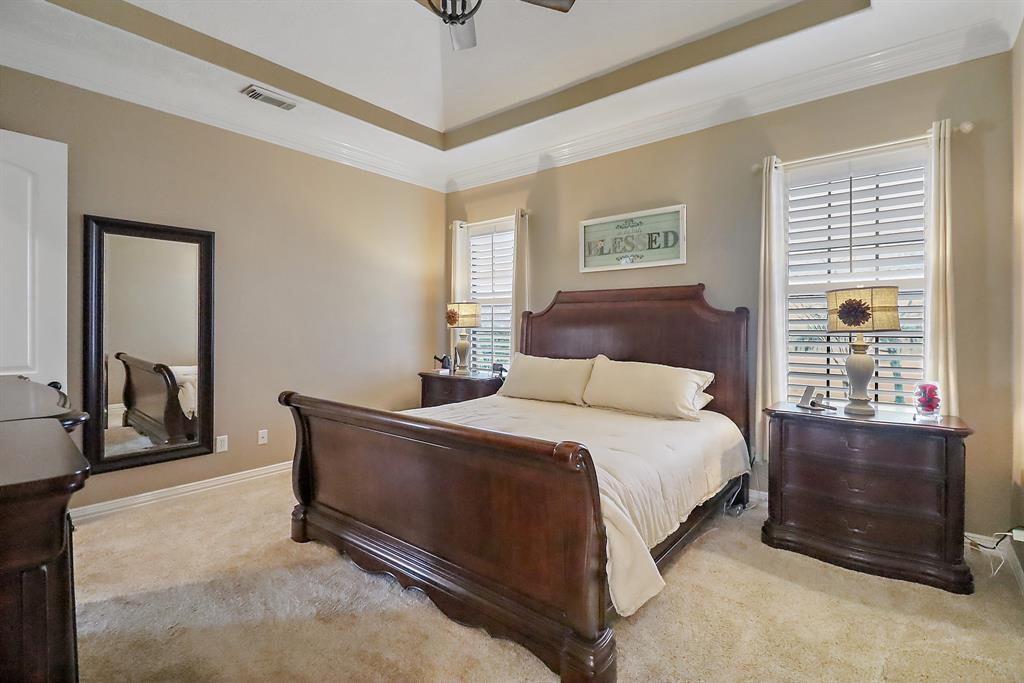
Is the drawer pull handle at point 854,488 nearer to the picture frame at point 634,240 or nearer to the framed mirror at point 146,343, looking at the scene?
the picture frame at point 634,240

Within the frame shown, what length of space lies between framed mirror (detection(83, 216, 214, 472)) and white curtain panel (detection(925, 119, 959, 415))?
455 centimetres

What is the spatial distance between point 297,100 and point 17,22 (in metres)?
1.42

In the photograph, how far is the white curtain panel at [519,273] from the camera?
175 inches

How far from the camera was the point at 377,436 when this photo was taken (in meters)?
2.27

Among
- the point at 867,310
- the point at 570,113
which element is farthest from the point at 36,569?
the point at 570,113

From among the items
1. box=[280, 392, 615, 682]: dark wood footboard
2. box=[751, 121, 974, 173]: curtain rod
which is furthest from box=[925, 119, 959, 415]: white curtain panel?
box=[280, 392, 615, 682]: dark wood footboard

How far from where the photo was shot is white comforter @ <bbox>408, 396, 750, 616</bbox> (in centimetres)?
164

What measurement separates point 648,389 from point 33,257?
12.0 feet

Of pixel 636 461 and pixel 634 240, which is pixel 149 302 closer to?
Result: pixel 636 461

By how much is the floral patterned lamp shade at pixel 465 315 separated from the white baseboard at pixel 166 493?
1870 millimetres

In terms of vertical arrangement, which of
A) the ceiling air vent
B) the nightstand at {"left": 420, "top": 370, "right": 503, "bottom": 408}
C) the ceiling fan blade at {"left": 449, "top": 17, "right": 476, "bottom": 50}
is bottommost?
the nightstand at {"left": 420, "top": 370, "right": 503, "bottom": 408}

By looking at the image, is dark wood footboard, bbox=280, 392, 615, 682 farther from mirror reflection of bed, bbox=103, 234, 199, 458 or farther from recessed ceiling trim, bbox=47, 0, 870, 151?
recessed ceiling trim, bbox=47, 0, 870, 151

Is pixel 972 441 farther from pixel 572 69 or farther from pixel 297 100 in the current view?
pixel 297 100

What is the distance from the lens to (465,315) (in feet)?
15.0
